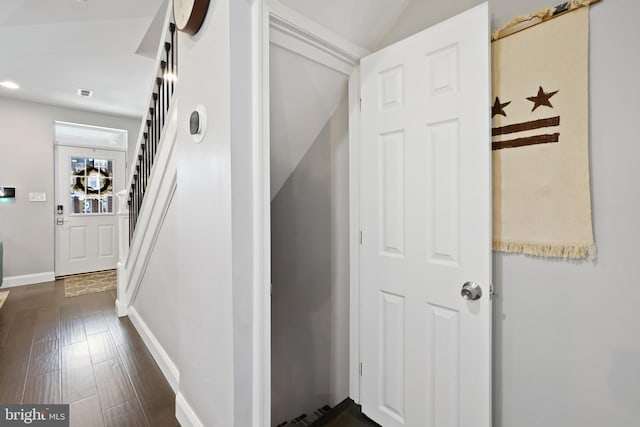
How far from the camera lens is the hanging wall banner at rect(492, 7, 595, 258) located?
98 centimetres

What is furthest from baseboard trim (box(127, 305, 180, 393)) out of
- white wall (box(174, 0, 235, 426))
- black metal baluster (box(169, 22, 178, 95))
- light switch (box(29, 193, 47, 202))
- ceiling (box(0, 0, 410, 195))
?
light switch (box(29, 193, 47, 202))

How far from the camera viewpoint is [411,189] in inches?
53.4

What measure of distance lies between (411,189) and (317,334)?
118 cm

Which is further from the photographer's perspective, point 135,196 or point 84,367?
point 135,196

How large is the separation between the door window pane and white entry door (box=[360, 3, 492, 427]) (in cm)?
511

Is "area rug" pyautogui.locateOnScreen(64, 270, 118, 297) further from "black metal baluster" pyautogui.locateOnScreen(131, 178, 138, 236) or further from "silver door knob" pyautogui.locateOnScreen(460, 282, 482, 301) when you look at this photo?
"silver door knob" pyautogui.locateOnScreen(460, 282, 482, 301)

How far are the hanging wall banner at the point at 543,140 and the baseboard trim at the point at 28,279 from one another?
572cm

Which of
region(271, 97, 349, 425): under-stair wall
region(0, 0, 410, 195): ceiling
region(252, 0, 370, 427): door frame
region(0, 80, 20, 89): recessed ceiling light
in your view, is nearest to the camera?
region(252, 0, 370, 427): door frame

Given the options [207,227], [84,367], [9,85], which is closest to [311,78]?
[207,227]

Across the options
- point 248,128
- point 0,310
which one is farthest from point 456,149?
point 0,310

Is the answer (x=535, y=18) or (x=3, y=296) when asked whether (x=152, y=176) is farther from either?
(x=3, y=296)

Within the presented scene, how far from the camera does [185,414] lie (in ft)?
4.96

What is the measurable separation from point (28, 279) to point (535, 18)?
6053 mm

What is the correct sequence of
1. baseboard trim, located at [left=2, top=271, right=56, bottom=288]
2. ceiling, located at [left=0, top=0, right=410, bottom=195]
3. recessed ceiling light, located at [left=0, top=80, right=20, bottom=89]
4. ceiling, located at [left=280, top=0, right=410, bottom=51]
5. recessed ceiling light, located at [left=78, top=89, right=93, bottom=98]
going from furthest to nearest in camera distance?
baseboard trim, located at [left=2, top=271, right=56, bottom=288]
recessed ceiling light, located at [left=78, top=89, right=93, bottom=98]
recessed ceiling light, located at [left=0, top=80, right=20, bottom=89]
ceiling, located at [left=0, top=0, right=410, bottom=195]
ceiling, located at [left=280, top=0, right=410, bottom=51]
